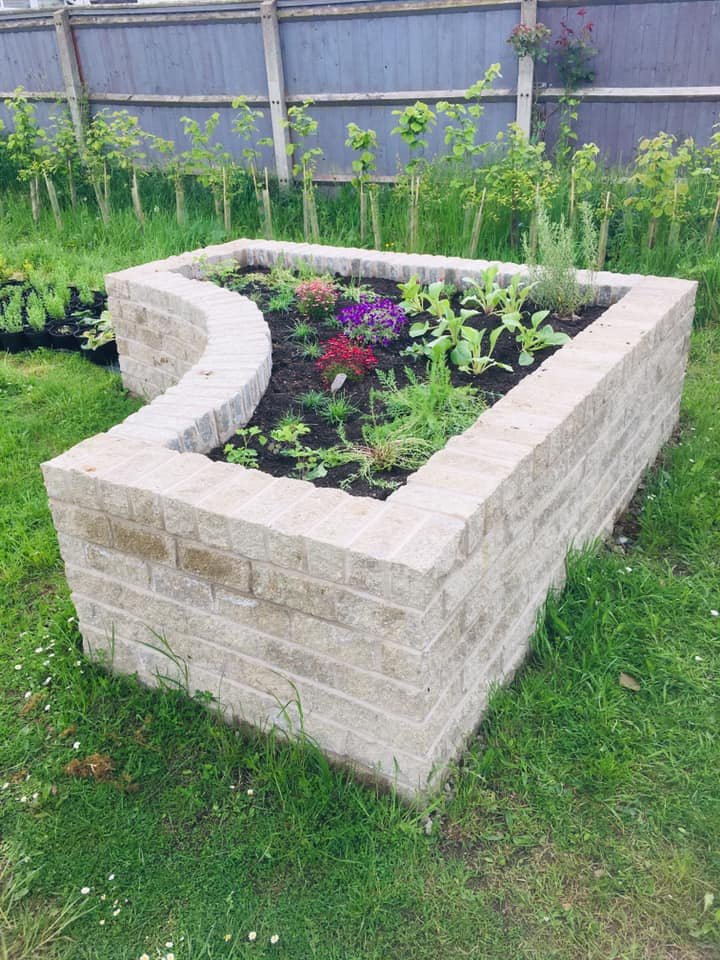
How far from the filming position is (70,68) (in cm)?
941

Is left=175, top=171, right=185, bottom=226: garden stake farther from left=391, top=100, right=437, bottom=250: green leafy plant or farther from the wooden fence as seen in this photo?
left=391, top=100, right=437, bottom=250: green leafy plant

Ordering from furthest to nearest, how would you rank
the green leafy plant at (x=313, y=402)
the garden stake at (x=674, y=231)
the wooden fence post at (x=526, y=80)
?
the wooden fence post at (x=526, y=80)
the garden stake at (x=674, y=231)
the green leafy plant at (x=313, y=402)

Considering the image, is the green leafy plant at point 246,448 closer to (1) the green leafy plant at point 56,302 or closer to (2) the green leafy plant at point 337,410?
(2) the green leafy plant at point 337,410

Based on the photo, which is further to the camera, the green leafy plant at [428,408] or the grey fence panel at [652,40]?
the grey fence panel at [652,40]

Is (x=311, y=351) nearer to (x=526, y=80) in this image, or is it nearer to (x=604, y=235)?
(x=604, y=235)

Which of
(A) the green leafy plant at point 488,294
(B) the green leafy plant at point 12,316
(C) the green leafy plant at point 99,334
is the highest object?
(A) the green leafy plant at point 488,294

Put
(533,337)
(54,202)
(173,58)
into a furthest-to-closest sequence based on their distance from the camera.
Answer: (173,58) → (54,202) → (533,337)

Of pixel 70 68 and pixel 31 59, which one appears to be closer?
pixel 70 68

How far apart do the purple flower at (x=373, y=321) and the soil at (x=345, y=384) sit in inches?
1.9

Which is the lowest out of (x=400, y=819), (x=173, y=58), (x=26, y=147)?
(x=400, y=819)

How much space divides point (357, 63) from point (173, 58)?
227cm

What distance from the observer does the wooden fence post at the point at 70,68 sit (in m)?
9.30

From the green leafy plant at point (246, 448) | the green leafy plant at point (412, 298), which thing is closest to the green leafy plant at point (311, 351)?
the green leafy plant at point (412, 298)

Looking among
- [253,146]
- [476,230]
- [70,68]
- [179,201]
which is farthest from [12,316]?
[70,68]
